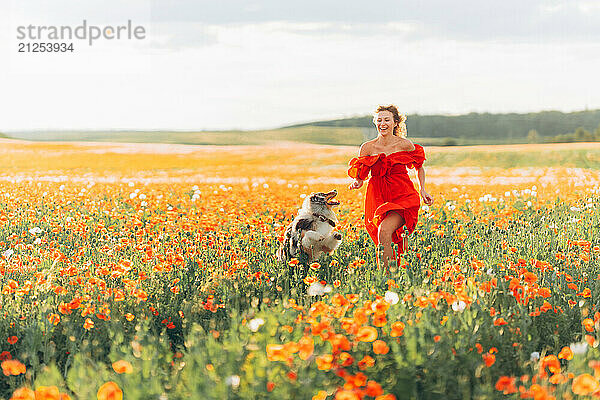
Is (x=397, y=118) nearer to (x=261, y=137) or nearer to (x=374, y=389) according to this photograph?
(x=374, y=389)

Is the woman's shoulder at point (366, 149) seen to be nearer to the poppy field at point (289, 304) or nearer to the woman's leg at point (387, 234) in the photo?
the woman's leg at point (387, 234)

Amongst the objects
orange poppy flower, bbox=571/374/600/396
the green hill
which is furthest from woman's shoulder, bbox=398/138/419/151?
the green hill

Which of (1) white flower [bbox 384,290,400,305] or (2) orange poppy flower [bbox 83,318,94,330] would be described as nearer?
(1) white flower [bbox 384,290,400,305]

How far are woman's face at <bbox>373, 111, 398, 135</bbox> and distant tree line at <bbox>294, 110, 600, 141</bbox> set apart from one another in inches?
982

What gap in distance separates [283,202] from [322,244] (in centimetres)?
475

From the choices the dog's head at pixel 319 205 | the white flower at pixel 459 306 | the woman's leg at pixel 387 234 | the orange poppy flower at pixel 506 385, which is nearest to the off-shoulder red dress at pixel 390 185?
the woman's leg at pixel 387 234

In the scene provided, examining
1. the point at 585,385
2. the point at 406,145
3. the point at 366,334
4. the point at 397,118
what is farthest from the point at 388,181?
the point at 585,385

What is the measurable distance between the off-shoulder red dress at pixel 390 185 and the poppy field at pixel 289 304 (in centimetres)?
46

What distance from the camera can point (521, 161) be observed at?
24.8 metres

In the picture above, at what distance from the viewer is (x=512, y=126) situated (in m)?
32.8

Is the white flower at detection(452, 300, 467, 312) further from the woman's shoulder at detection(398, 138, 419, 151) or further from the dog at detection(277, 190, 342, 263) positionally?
the woman's shoulder at detection(398, 138, 419, 151)

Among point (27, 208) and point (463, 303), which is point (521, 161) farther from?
point (463, 303)

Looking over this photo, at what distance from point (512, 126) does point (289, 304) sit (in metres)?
31.6

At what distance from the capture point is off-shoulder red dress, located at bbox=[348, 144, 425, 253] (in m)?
6.32
